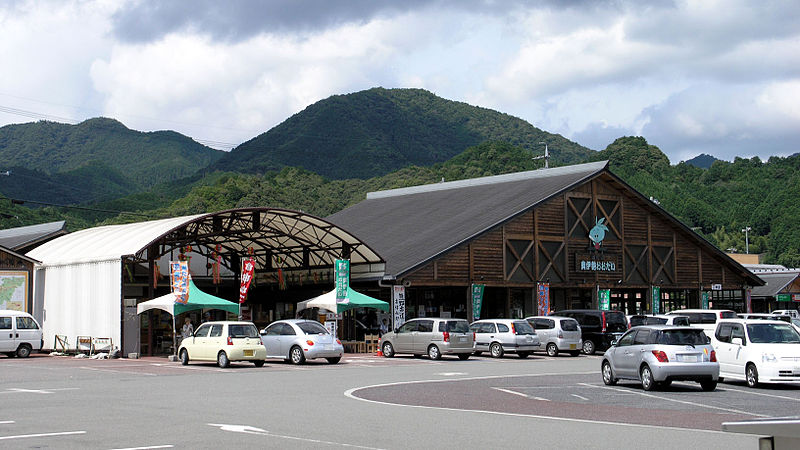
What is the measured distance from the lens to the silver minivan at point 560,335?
37000 mm

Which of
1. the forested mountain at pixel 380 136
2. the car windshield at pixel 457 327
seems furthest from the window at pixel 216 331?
the forested mountain at pixel 380 136

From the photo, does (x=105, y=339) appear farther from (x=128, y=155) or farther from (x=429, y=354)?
(x=128, y=155)

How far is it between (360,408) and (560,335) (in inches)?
863

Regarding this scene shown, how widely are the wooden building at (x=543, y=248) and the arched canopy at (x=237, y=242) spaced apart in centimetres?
274

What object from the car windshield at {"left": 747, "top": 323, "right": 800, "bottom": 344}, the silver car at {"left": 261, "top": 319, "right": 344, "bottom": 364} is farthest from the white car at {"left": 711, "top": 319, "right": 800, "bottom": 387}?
the silver car at {"left": 261, "top": 319, "right": 344, "bottom": 364}

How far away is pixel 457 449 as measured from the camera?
11344mm

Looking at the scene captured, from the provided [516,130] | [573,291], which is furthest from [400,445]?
[516,130]

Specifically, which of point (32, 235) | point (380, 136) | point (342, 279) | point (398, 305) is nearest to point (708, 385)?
point (342, 279)

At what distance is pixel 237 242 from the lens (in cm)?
4741

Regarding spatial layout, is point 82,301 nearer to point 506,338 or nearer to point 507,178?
point 506,338

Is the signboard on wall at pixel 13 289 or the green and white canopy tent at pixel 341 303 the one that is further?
the signboard on wall at pixel 13 289

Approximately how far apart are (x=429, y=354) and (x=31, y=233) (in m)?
30.2

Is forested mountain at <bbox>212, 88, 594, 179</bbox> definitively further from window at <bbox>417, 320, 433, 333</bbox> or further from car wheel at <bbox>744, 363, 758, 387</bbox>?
car wheel at <bbox>744, 363, 758, 387</bbox>

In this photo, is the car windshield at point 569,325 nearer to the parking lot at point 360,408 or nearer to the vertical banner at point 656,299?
the parking lot at point 360,408
